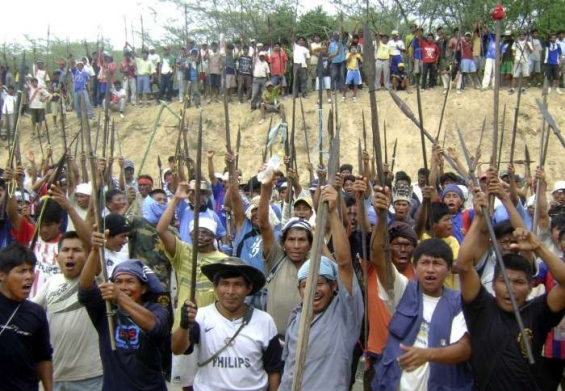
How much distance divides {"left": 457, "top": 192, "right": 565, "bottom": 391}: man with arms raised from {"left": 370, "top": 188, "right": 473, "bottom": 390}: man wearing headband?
4.5 inches

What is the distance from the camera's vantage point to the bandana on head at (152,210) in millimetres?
6949

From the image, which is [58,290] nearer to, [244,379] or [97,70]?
[244,379]

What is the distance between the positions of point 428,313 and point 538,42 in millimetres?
15291

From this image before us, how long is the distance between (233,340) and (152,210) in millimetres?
3526

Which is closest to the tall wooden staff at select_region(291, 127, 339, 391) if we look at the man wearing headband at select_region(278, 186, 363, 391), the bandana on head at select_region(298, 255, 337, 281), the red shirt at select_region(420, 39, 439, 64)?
the man wearing headband at select_region(278, 186, 363, 391)

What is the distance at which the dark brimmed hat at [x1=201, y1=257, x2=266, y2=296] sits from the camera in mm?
3748

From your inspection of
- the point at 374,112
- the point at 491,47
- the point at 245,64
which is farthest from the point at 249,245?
the point at 245,64

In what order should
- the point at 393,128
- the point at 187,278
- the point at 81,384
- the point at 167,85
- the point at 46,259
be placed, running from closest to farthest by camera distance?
the point at 81,384 → the point at 187,278 → the point at 46,259 → the point at 393,128 → the point at 167,85

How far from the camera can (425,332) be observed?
360 cm

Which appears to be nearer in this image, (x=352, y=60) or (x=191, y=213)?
(x=191, y=213)

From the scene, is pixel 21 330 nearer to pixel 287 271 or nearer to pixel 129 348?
pixel 129 348

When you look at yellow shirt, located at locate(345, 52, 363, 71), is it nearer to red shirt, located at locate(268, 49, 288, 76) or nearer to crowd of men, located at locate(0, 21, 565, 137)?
crowd of men, located at locate(0, 21, 565, 137)

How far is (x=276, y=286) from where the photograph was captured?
184 inches

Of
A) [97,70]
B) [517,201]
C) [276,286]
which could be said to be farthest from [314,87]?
[276,286]
